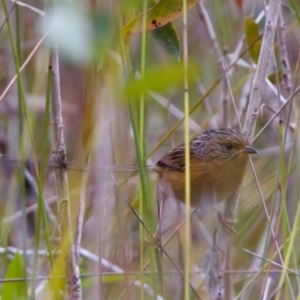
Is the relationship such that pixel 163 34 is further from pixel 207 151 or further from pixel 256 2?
pixel 256 2

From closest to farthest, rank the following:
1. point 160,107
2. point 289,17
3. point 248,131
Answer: point 248,131, point 160,107, point 289,17

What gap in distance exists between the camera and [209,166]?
8.46 ft

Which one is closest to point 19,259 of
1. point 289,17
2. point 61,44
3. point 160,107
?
point 61,44

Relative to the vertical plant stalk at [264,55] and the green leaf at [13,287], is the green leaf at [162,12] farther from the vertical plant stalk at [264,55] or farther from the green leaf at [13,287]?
the green leaf at [13,287]

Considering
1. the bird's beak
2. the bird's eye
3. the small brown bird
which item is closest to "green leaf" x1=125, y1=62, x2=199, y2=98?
the small brown bird

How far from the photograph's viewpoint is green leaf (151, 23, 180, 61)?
1.93 meters

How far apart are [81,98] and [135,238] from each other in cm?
174

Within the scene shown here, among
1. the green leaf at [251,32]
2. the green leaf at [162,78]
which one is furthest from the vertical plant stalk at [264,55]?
the green leaf at [162,78]

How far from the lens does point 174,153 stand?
2689mm

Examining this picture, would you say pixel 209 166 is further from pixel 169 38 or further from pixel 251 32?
pixel 169 38

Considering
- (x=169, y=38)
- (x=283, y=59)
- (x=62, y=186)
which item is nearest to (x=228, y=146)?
(x=283, y=59)

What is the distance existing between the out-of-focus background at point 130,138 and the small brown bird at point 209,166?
0.10 meters

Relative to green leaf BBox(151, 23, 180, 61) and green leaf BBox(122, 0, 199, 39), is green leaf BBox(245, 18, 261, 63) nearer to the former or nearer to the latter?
green leaf BBox(151, 23, 180, 61)

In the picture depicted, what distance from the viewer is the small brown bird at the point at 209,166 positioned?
2.32 metres
